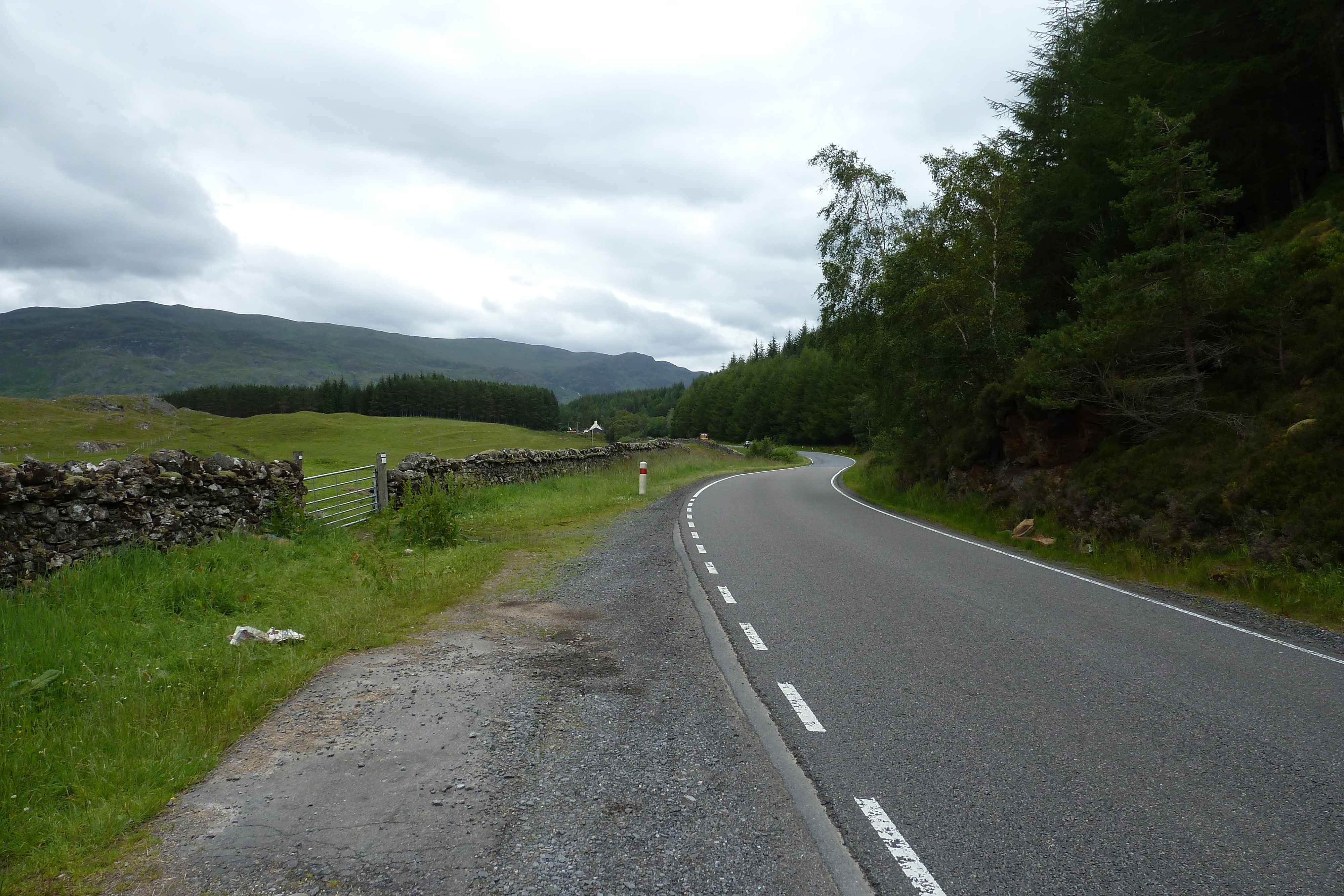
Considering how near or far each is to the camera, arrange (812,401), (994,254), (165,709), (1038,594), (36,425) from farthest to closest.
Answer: (812,401) → (36,425) → (994,254) → (1038,594) → (165,709)

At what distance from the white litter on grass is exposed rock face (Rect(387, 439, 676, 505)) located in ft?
25.4

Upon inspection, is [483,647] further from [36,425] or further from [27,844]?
[36,425]

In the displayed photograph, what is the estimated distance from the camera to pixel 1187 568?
31.2ft

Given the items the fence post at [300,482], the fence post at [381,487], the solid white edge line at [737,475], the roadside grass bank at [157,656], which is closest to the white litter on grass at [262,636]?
the roadside grass bank at [157,656]

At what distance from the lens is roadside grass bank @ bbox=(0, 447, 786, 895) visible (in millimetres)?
3471

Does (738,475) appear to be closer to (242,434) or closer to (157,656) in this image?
(157,656)

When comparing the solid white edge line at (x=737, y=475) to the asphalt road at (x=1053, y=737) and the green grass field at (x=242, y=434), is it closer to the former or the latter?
the green grass field at (x=242, y=434)

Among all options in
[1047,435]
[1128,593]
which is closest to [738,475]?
[1047,435]

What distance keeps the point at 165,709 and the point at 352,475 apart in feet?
74.7

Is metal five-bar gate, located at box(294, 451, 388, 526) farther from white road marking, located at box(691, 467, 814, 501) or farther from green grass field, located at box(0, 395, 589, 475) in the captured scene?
white road marking, located at box(691, 467, 814, 501)

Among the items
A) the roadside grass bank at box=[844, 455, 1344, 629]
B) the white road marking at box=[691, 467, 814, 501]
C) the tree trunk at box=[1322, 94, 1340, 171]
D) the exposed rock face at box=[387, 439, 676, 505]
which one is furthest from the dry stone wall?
the tree trunk at box=[1322, 94, 1340, 171]

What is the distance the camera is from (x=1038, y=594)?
8.48 meters

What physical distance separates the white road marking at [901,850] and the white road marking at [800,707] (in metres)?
0.92

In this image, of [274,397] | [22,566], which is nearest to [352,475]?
[22,566]
